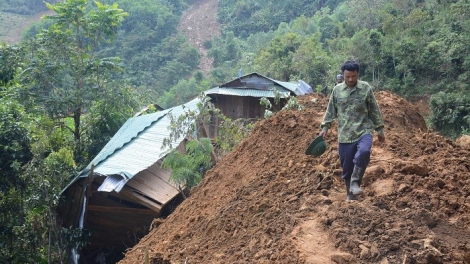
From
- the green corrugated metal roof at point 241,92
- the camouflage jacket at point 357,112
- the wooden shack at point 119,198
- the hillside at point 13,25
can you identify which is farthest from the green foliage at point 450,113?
the hillside at point 13,25

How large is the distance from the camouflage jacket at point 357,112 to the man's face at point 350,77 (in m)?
0.06

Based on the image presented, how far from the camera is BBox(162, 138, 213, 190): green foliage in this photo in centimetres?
1008

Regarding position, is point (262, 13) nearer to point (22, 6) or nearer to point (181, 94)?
point (181, 94)

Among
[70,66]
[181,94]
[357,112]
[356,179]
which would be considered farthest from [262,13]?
[356,179]

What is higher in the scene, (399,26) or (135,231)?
(399,26)

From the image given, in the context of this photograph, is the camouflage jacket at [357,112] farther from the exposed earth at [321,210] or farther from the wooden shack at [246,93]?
the wooden shack at [246,93]

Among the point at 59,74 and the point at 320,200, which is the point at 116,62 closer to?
the point at 59,74

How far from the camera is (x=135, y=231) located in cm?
1118

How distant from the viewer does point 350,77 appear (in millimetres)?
4941

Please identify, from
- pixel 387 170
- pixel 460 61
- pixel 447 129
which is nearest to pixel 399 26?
pixel 460 61

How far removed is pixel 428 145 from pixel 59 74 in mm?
12365

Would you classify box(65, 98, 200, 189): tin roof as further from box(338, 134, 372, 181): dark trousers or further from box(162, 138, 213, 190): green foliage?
box(338, 134, 372, 181): dark trousers

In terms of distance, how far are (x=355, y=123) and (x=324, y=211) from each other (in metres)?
0.95

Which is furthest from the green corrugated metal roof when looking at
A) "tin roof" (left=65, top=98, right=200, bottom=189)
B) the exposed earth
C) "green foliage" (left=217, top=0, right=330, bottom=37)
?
"green foliage" (left=217, top=0, right=330, bottom=37)
